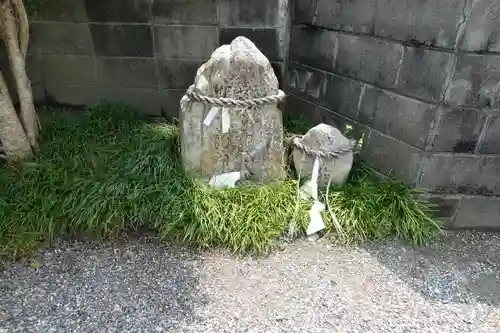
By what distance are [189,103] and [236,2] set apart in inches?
42.3

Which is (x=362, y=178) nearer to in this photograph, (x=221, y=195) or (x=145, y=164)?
(x=221, y=195)

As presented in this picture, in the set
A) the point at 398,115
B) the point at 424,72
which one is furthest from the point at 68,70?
the point at 424,72

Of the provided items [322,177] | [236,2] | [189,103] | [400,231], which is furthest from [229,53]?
[400,231]

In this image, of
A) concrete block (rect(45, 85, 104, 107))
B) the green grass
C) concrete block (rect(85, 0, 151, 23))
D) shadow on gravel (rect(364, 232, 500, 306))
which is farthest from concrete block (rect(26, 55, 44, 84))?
shadow on gravel (rect(364, 232, 500, 306))

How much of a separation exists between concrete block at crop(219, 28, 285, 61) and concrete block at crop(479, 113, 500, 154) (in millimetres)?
1641

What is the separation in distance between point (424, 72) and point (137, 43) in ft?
7.61

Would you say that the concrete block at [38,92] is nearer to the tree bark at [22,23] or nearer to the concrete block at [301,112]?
the tree bark at [22,23]

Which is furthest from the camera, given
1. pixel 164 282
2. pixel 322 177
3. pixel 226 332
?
pixel 322 177

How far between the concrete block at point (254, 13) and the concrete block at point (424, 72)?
1111mm

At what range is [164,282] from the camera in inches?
89.7

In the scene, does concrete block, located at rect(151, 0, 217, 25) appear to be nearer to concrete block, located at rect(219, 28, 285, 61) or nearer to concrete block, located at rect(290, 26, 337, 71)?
concrete block, located at rect(219, 28, 285, 61)

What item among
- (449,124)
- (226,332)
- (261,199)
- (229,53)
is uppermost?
(229,53)

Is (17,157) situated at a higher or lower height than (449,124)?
lower

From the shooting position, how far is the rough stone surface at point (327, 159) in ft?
9.14
